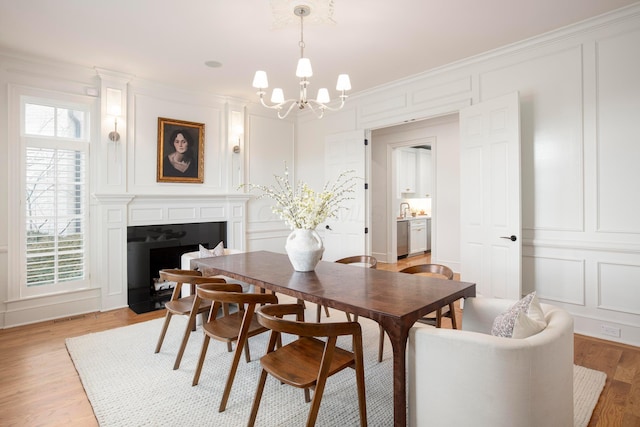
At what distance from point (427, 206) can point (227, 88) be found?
236 inches

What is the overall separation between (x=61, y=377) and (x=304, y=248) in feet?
6.78

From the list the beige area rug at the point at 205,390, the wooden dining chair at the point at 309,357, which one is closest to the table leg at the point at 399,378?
the wooden dining chair at the point at 309,357

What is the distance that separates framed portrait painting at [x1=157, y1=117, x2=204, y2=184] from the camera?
473 centimetres

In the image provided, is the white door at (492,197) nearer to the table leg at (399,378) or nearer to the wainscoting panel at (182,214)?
the table leg at (399,378)

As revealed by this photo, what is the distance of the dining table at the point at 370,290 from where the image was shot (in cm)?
164

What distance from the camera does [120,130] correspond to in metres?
4.37

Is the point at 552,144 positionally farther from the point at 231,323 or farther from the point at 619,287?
the point at 231,323

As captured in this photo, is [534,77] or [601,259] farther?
[534,77]

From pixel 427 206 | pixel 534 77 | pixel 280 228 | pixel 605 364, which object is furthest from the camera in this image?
pixel 427 206

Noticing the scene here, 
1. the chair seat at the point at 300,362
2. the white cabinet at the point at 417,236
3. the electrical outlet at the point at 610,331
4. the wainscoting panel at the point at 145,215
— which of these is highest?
the wainscoting panel at the point at 145,215

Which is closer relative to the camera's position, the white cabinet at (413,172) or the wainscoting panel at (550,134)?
the wainscoting panel at (550,134)

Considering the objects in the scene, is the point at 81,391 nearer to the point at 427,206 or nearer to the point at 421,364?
the point at 421,364

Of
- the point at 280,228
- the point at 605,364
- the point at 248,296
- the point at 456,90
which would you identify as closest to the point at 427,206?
the point at 280,228

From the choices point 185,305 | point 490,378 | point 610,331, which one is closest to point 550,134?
point 610,331
